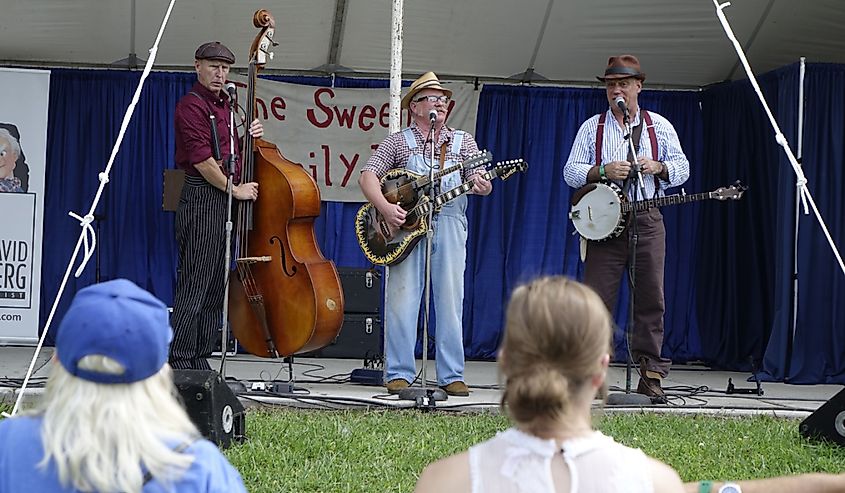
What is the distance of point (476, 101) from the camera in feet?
28.2

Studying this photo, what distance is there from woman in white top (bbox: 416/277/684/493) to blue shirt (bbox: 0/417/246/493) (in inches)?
13.5

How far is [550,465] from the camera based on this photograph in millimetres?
1682

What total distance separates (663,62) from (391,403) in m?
3.90

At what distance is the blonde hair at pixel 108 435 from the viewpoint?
64.7 inches

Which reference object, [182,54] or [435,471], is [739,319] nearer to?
[182,54]

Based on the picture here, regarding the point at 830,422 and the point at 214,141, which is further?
the point at 214,141

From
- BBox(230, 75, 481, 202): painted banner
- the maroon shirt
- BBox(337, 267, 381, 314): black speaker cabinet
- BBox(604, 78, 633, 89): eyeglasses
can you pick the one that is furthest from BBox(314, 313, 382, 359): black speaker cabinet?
BBox(604, 78, 633, 89): eyeglasses

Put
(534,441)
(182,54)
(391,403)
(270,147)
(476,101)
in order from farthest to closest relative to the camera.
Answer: (476,101)
(182,54)
(270,147)
(391,403)
(534,441)

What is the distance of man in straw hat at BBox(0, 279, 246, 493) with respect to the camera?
165cm

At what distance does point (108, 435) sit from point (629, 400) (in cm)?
463

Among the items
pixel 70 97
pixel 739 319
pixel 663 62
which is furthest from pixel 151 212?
pixel 739 319

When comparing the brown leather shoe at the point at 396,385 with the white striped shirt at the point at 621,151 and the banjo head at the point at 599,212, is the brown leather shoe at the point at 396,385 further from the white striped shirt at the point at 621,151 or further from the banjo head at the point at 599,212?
the white striped shirt at the point at 621,151

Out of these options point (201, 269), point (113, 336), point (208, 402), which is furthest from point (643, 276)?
point (113, 336)

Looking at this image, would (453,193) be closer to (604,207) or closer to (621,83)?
(604,207)
